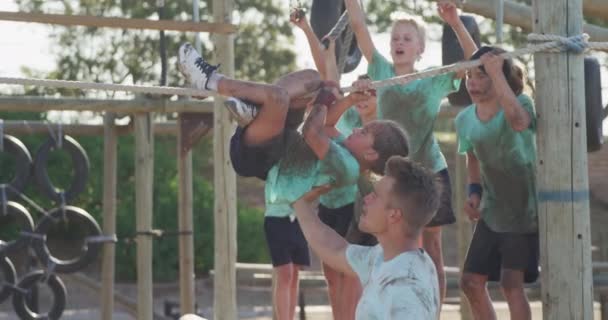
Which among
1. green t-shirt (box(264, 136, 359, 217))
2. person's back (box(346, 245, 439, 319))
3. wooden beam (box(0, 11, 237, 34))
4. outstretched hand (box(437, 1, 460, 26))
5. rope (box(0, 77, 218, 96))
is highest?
wooden beam (box(0, 11, 237, 34))

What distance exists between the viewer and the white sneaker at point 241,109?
438cm

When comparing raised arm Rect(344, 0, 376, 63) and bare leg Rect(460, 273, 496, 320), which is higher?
raised arm Rect(344, 0, 376, 63)

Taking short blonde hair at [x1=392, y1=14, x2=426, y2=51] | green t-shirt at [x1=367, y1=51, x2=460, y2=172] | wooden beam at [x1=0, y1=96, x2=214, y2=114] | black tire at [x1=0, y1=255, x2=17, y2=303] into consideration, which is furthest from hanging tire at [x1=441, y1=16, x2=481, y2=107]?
black tire at [x1=0, y1=255, x2=17, y2=303]

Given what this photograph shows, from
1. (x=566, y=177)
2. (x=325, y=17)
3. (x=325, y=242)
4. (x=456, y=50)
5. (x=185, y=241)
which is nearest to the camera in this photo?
(x=325, y=242)

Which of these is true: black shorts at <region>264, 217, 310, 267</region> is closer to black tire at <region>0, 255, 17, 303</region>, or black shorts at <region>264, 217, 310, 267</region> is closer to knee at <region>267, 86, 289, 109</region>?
knee at <region>267, 86, 289, 109</region>

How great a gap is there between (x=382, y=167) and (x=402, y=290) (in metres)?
0.86

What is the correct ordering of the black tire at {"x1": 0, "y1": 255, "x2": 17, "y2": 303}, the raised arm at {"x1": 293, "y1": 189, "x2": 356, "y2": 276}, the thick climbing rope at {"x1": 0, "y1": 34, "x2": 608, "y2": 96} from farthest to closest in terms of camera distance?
the black tire at {"x1": 0, "y1": 255, "x2": 17, "y2": 303} < the thick climbing rope at {"x1": 0, "y1": 34, "x2": 608, "y2": 96} < the raised arm at {"x1": 293, "y1": 189, "x2": 356, "y2": 276}

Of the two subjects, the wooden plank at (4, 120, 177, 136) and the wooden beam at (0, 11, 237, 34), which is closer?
the wooden beam at (0, 11, 237, 34)

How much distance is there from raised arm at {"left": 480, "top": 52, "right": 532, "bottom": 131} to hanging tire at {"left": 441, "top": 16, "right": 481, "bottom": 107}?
3.23ft

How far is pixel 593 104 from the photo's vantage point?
4.44 metres

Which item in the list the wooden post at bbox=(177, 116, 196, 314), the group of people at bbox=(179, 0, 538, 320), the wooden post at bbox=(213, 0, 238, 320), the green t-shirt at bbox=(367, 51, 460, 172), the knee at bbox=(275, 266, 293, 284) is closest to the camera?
the group of people at bbox=(179, 0, 538, 320)

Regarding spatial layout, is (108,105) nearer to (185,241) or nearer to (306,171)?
(185,241)

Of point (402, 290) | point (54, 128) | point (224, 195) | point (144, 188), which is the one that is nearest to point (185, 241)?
point (144, 188)

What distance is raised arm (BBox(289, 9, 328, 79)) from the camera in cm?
491
